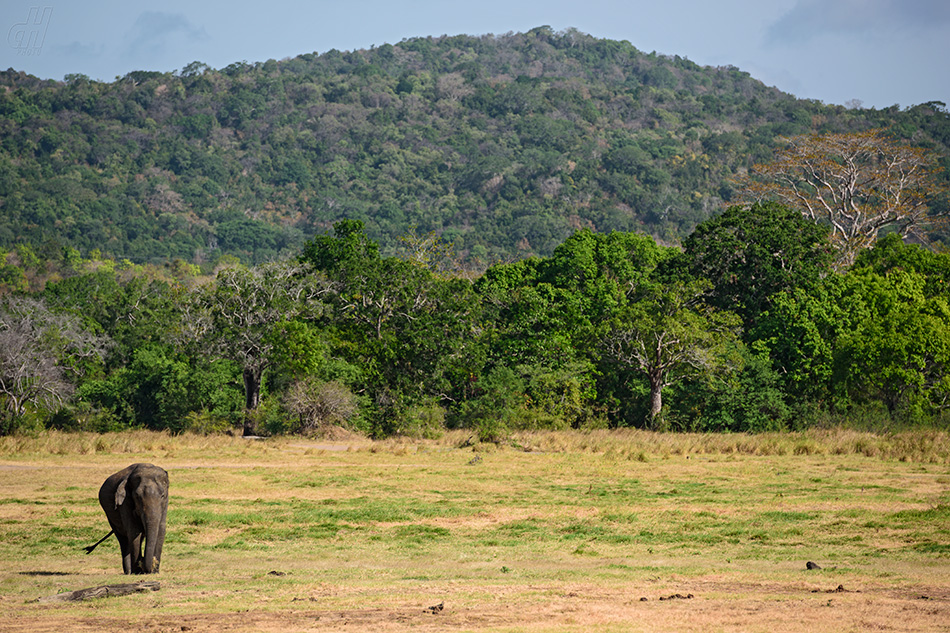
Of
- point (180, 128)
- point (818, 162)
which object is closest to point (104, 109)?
point (180, 128)

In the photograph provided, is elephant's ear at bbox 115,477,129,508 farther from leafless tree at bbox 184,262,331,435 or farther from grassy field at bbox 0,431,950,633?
leafless tree at bbox 184,262,331,435

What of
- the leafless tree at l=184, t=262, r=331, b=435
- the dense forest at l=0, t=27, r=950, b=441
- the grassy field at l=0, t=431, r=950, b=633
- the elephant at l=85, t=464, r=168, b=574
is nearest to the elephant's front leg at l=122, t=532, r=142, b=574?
the elephant at l=85, t=464, r=168, b=574

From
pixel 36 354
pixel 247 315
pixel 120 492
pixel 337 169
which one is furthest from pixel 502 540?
pixel 337 169

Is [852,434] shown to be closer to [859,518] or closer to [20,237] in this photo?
[859,518]

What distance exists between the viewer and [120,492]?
538 inches

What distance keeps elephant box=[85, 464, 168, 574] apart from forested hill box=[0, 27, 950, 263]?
335 ft

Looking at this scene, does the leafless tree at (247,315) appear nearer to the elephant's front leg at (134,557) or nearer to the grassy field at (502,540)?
the grassy field at (502,540)

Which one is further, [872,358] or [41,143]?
[41,143]

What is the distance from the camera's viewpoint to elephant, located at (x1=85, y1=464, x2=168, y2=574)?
1360 cm

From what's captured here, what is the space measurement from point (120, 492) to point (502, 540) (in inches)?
266

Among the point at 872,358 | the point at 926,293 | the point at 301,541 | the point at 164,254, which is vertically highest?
the point at 164,254

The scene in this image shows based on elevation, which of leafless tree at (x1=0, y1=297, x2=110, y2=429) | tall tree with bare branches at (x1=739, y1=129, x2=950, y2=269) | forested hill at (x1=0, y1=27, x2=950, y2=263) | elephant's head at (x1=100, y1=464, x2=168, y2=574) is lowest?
elephant's head at (x1=100, y1=464, x2=168, y2=574)

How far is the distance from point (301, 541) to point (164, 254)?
12678 cm

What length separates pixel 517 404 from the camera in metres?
45.7
